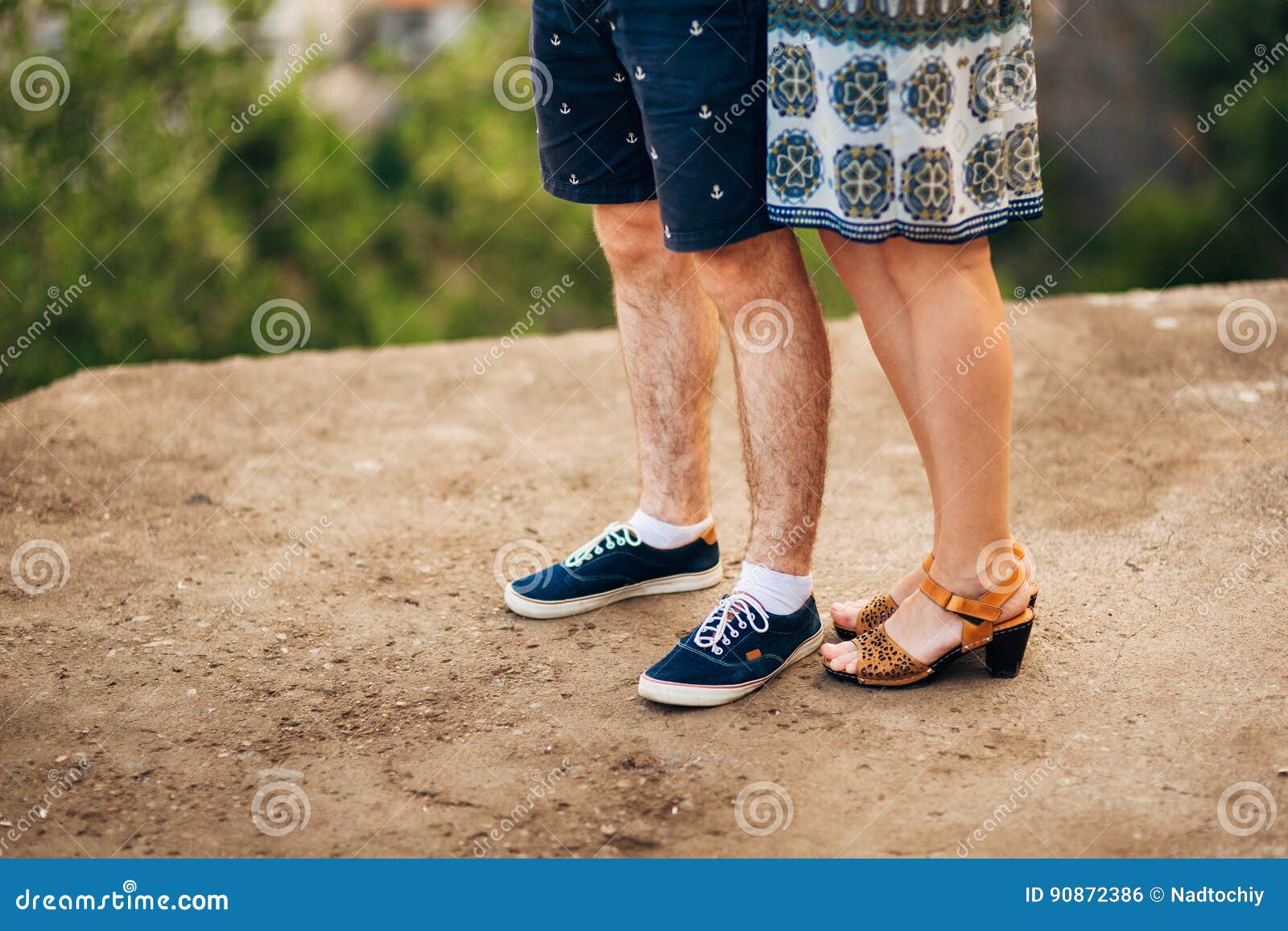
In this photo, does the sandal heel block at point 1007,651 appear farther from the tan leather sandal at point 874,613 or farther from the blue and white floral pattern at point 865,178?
the blue and white floral pattern at point 865,178

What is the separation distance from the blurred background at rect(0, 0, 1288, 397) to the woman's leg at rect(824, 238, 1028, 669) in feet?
19.4

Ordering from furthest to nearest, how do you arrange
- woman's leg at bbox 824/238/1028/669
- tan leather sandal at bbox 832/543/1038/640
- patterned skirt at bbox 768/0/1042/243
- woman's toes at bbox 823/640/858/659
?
1. tan leather sandal at bbox 832/543/1038/640
2. woman's toes at bbox 823/640/858/659
3. woman's leg at bbox 824/238/1028/669
4. patterned skirt at bbox 768/0/1042/243

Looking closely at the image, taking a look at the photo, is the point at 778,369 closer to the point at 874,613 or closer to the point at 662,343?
the point at 662,343

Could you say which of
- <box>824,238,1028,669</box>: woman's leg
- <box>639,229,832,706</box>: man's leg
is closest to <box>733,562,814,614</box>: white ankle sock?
<box>639,229,832,706</box>: man's leg

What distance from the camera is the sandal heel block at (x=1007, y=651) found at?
1.96 metres

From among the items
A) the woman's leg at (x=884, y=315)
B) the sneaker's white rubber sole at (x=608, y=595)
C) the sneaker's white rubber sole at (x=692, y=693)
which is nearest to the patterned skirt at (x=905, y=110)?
the woman's leg at (x=884, y=315)

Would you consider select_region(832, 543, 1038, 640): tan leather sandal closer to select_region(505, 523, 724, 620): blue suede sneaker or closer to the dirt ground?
the dirt ground

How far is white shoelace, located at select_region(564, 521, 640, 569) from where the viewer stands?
2.37 m

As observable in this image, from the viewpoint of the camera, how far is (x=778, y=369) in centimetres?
195

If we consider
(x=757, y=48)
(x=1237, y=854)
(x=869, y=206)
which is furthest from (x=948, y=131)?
(x=1237, y=854)

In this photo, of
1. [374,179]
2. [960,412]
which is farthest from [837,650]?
[374,179]

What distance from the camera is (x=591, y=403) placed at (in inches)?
136

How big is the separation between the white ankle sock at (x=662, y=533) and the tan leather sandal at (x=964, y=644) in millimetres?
488

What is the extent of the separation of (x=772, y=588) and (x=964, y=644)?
13.1 inches
